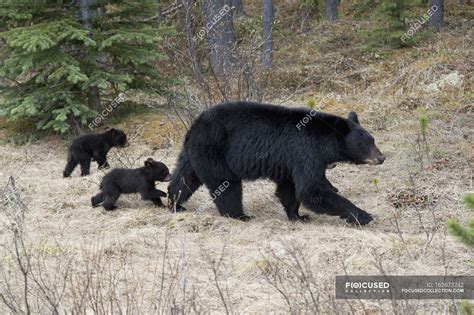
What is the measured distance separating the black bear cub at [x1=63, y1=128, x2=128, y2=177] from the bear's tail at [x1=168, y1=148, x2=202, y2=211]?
275 cm

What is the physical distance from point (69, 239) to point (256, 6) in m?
21.1

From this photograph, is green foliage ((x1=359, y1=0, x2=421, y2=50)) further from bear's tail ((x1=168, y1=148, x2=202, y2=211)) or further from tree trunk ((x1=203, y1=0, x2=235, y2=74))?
bear's tail ((x1=168, y1=148, x2=202, y2=211))

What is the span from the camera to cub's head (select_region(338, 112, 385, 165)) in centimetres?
908

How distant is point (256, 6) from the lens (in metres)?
27.8

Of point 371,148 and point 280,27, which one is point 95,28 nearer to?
point 371,148

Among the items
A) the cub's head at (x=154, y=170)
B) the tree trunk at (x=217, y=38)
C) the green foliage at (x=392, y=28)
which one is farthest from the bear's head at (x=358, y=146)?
the green foliage at (x=392, y=28)

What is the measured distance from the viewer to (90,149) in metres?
11.9

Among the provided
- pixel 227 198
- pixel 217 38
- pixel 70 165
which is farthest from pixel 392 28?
pixel 227 198

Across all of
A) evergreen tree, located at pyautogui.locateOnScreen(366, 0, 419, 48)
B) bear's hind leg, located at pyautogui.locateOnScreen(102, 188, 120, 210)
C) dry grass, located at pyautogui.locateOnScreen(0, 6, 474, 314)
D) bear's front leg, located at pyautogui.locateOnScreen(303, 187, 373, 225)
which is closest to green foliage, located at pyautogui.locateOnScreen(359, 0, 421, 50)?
evergreen tree, located at pyautogui.locateOnScreen(366, 0, 419, 48)

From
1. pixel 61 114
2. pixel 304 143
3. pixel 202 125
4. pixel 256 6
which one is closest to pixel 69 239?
pixel 202 125

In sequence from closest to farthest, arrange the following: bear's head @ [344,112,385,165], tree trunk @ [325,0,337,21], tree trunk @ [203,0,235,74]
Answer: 1. bear's head @ [344,112,385,165]
2. tree trunk @ [203,0,235,74]
3. tree trunk @ [325,0,337,21]

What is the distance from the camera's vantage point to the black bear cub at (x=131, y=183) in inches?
374

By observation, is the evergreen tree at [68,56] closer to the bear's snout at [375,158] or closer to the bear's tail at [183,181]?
the bear's tail at [183,181]

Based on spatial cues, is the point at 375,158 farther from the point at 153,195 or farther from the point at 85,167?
the point at 85,167
